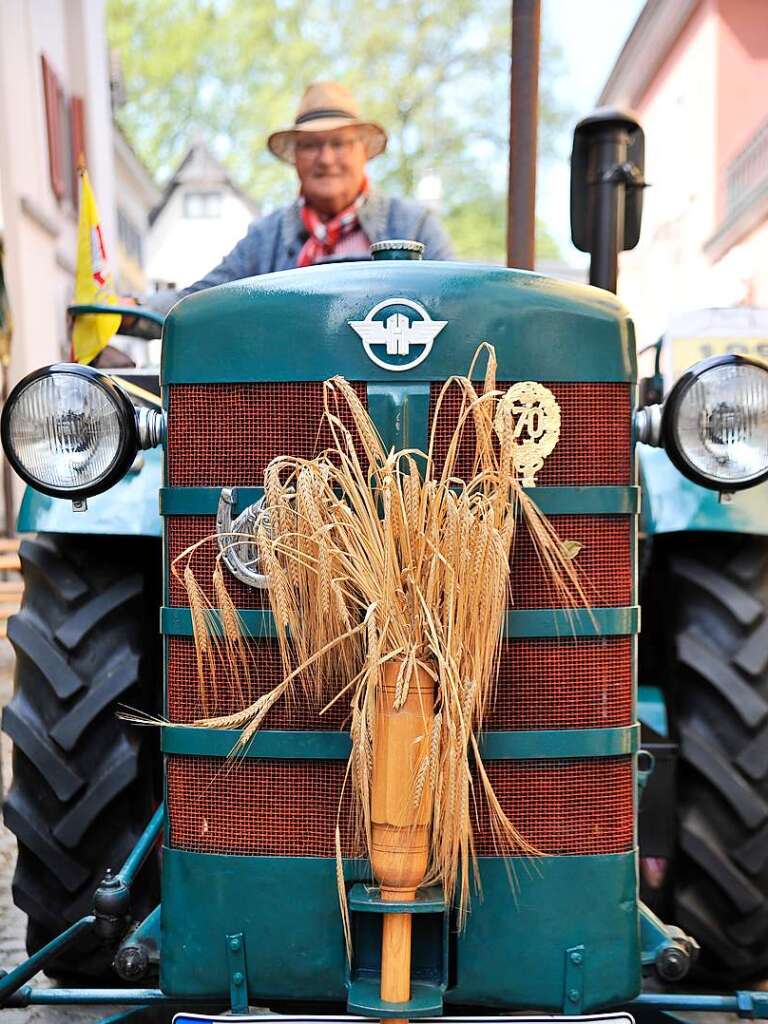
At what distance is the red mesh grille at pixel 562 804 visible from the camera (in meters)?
1.91

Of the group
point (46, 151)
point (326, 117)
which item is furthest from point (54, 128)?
point (326, 117)

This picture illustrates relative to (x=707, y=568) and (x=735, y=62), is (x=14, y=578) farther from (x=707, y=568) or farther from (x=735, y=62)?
(x=735, y=62)

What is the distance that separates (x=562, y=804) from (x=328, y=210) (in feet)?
9.05

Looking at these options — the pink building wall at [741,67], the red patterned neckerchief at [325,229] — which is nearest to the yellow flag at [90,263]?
the red patterned neckerchief at [325,229]

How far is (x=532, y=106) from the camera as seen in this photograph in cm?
385

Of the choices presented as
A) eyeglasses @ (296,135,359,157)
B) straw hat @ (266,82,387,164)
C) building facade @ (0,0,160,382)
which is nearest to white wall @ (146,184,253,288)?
building facade @ (0,0,160,382)

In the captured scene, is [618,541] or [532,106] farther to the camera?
[532,106]

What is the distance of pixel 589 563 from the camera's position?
192cm

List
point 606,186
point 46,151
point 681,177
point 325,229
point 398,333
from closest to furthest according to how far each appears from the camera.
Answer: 1. point 398,333
2. point 606,186
3. point 325,229
4. point 46,151
5. point 681,177

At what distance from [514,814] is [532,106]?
105 inches

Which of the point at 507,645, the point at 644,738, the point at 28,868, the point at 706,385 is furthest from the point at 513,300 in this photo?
the point at 28,868

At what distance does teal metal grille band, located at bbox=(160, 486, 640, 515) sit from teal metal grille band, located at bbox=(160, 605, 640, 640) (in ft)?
0.53

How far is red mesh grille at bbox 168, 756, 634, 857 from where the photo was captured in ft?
6.27

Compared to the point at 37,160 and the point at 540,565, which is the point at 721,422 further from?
the point at 37,160
